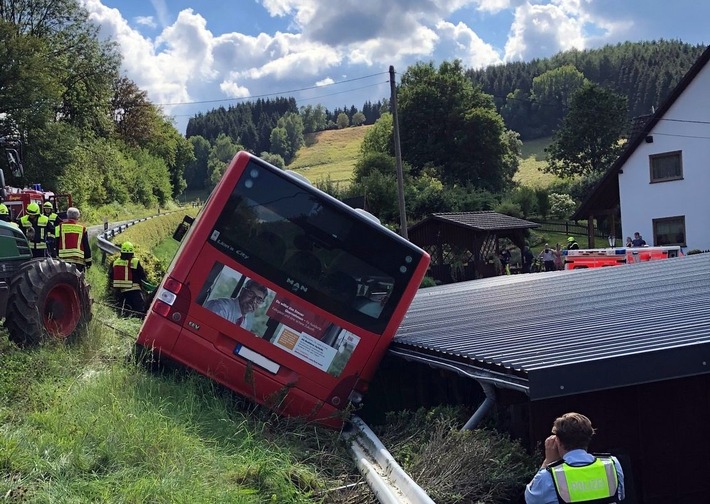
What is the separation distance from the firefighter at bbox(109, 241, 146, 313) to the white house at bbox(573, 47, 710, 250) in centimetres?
2472

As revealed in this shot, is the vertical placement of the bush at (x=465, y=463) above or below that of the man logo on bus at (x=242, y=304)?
below

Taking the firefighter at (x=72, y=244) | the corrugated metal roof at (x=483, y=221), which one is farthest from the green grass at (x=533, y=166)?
the firefighter at (x=72, y=244)

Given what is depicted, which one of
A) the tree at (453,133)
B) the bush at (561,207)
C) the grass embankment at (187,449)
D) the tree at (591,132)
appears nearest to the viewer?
the grass embankment at (187,449)

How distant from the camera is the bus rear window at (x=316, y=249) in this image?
7512 millimetres

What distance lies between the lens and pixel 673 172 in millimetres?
31516

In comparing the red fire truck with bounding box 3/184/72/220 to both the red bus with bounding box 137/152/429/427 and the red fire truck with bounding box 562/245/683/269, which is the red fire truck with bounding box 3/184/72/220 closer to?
the red bus with bounding box 137/152/429/427

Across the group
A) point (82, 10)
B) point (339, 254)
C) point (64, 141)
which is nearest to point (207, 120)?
point (82, 10)

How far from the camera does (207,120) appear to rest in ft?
509

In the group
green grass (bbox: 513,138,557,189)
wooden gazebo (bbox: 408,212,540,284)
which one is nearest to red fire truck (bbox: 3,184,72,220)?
wooden gazebo (bbox: 408,212,540,284)

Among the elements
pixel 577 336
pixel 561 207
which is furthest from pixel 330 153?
pixel 577 336

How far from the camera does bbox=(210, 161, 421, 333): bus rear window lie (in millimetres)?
7512

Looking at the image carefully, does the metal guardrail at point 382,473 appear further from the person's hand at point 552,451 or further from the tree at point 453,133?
the tree at point 453,133

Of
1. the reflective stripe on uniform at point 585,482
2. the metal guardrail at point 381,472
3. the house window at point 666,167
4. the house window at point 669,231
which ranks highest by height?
the house window at point 666,167

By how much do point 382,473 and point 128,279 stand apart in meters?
8.98
